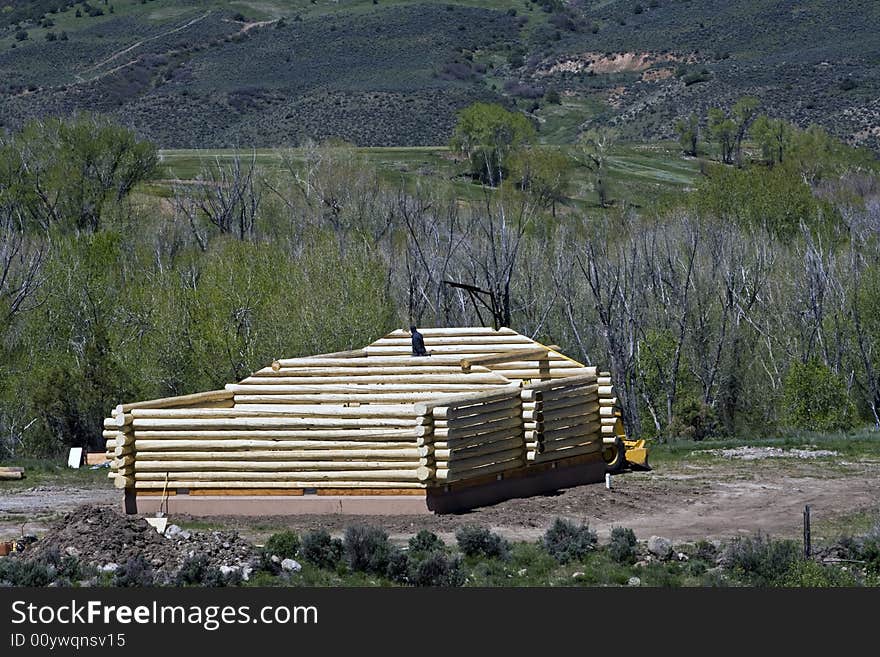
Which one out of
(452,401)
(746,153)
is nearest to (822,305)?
(452,401)

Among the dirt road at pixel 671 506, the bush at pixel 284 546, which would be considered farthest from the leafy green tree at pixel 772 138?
the bush at pixel 284 546

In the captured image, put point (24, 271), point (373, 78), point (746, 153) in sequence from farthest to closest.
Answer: point (373, 78)
point (746, 153)
point (24, 271)

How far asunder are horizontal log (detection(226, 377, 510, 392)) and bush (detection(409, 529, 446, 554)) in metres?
5.43

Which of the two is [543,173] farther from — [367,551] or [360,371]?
[367,551]

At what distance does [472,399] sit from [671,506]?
140 inches

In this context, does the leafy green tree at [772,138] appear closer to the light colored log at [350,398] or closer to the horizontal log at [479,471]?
the light colored log at [350,398]

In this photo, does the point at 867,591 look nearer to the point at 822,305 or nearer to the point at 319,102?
the point at 822,305

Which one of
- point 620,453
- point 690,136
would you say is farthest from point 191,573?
point 690,136

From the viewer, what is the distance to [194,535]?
62.1 ft

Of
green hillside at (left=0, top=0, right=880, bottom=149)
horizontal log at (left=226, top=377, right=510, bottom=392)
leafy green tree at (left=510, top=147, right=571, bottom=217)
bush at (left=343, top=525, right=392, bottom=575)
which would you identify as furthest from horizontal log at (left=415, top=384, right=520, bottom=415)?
green hillside at (left=0, top=0, right=880, bottom=149)

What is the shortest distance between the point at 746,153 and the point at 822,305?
55981mm

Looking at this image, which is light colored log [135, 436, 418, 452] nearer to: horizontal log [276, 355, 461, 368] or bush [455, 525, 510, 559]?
bush [455, 525, 510, 559]

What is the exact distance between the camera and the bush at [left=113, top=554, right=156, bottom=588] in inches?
669

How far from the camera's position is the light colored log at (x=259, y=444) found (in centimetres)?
2175
